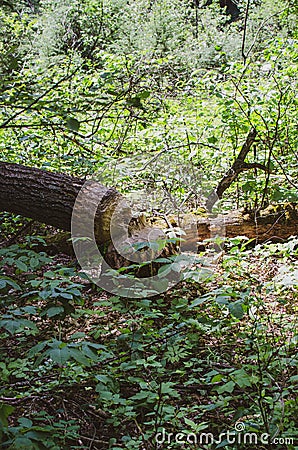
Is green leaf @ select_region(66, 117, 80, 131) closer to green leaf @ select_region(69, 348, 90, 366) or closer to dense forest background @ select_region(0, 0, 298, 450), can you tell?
dense forest background @ select_region(0, 0, 298, 450)

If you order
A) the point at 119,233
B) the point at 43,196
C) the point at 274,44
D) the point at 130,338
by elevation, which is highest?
the point at 274,44

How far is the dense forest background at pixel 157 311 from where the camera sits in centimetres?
166

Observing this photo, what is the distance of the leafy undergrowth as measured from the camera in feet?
5.16

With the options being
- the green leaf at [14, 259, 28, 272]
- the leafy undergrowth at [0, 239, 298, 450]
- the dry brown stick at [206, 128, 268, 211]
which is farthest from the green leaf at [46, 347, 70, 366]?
the dry brown stick at [206, 128, 268, 211]

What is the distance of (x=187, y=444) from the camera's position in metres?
1.64

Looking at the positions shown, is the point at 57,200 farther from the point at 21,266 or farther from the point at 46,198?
the point at 21,266

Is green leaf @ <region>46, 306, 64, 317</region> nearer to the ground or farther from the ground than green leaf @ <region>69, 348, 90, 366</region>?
farther from the ground

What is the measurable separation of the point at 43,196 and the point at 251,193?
79.7 inches

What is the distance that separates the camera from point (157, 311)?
238 centimetres

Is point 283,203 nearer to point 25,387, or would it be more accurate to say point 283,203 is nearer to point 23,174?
point 23,174

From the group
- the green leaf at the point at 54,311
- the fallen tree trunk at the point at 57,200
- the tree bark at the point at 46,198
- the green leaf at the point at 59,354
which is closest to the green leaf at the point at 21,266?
the green leaf at the point at 54,311

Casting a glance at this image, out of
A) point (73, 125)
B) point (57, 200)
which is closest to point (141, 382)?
point (73, 125)

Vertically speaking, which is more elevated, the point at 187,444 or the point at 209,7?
the point at 209,7

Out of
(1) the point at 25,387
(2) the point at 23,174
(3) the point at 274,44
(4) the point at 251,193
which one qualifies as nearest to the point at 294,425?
(1) the point at 25,387
